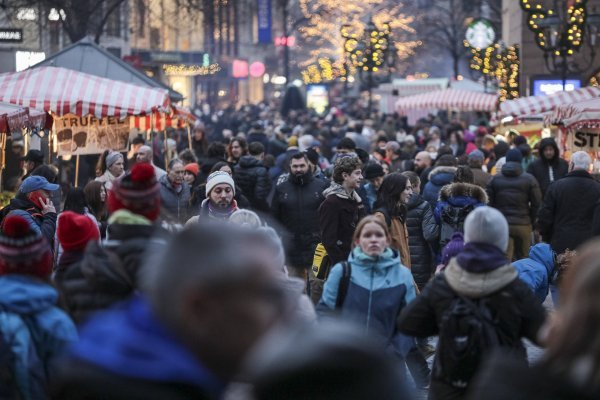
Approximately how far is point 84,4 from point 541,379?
97.5 ft

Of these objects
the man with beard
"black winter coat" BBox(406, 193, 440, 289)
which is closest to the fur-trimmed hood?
"black winter coat" BBox(406, 193, 440, 289)

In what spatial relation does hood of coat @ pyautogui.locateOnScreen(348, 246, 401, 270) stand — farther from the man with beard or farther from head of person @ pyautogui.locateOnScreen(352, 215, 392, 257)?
the man with beard

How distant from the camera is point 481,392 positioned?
325 centimetres

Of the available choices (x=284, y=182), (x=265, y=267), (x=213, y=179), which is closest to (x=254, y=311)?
(x=265, y=267)

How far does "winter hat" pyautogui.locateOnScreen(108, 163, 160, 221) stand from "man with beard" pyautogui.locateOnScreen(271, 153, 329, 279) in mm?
6469

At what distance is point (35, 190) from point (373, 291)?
4.84 m

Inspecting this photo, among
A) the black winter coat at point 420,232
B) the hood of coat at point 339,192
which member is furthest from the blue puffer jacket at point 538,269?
the black winter coat at point 420,232

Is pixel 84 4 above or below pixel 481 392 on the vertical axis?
above

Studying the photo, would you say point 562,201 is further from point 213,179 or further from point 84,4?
point 84,4

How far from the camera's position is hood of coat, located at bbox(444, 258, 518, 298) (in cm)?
636

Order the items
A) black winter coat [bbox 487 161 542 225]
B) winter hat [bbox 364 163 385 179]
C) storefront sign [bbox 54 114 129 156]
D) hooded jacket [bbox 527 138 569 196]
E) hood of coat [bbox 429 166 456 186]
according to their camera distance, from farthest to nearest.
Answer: storefront sign [bbox 54 114 129 156] → hooded jacket [bbox 527 138 569 196] → black winter coat [bbox 487 161 542 225] → hood of coat [bbox 429 166 456 186] → winter hat [bbox 364 163 385 179]

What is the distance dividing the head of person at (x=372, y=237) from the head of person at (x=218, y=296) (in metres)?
4.85

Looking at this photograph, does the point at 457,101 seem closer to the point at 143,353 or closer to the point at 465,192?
the point at 465,192

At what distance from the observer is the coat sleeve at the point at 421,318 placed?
6504 mm
